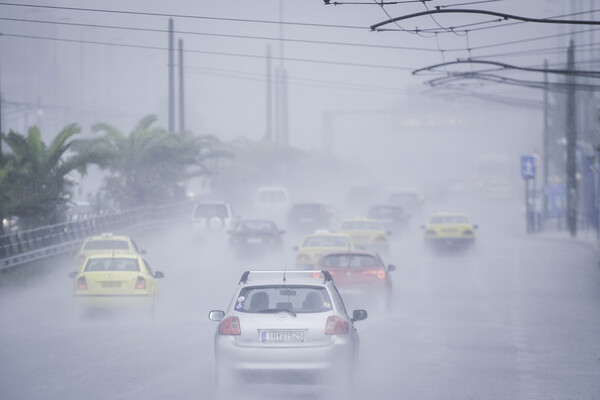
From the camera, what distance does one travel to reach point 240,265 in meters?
35.5

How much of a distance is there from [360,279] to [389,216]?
88.1 feet

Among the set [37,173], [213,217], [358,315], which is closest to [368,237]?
[213,217]

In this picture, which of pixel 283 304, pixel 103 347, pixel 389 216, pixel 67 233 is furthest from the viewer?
pixel 389 216

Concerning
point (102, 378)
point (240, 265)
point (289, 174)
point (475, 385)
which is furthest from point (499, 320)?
point (289, 174)

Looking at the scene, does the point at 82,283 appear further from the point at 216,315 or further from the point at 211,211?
the point at 211,211

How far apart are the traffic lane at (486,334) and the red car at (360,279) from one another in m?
0.61

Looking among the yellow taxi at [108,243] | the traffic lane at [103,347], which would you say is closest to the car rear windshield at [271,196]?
the traffic lane at [103,347]

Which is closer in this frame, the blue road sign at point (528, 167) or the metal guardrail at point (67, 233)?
the metal guardrail at point (67, 233)

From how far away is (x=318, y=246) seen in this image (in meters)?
28.2

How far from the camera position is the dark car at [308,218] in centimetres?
4825

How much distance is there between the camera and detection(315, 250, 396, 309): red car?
21.7 m

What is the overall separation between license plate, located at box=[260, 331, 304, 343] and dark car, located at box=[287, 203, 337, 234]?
36.7 m

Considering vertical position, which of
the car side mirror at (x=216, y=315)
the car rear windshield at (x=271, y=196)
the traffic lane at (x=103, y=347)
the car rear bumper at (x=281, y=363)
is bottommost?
the traffic lane at (x=103, y=347)

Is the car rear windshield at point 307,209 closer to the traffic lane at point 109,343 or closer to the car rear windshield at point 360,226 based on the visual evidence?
the car rear windshield at point 360,226
